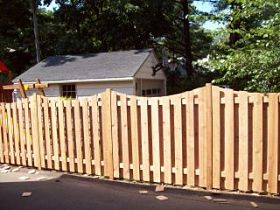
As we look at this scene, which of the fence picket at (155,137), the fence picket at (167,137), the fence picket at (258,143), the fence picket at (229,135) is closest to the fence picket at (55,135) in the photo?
the fence picket at (155,137)

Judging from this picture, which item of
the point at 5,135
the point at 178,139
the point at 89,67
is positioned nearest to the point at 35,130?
the point at 5,135

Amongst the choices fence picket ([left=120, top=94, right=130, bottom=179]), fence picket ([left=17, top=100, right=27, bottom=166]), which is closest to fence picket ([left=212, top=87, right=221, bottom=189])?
fence picket ([left=120, top=94, right=130, bottom=179])

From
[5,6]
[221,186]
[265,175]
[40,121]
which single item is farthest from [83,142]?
[5,6]

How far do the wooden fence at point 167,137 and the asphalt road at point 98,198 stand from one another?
9.0 inches

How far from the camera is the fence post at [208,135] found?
5.21m

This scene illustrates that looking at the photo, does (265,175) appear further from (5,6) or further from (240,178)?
(5,6)

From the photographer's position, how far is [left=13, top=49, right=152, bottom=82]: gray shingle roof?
18133 millimetres

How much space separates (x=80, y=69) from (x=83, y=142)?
44.5 feet

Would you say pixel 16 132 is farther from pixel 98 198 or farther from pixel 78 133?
pixel 98 198

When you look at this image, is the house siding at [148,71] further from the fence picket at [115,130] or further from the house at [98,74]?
the fence picket at [115,130]

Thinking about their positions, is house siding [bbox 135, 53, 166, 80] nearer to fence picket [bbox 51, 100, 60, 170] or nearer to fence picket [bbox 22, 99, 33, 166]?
fence picket [bbox 22, 99, 33, 166]

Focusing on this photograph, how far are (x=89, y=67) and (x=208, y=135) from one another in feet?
49.1

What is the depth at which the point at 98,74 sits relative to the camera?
18.3 m

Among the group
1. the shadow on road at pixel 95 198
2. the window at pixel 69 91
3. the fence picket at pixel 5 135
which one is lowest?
the shadow on road at pixel 95 198
